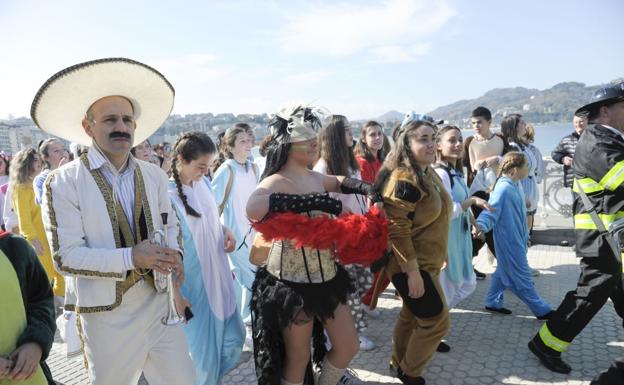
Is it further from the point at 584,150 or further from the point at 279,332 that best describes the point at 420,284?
the point at 584,150

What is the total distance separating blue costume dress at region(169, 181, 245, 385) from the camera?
129 inches

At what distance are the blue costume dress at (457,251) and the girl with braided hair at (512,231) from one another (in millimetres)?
199

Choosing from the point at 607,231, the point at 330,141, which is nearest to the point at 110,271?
the point at 330,141

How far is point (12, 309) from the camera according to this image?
1667 millimetres

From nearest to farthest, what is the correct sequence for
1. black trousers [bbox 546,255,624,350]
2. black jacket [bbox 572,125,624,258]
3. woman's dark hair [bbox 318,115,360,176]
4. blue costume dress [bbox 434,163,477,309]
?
black jacket [bbox 572,125,624,258] < black trousers [bbox 546,255,624,350] < woman's dark hair [bbox 318,115,360,176] < blue costume dress [bbox 434,163,477,309]

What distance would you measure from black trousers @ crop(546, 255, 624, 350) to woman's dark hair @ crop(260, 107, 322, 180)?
239 cm

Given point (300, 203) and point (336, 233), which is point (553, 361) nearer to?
point (336, 233)

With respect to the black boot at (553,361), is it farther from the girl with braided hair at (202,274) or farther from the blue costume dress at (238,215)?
the blue costume dress at (238,215)

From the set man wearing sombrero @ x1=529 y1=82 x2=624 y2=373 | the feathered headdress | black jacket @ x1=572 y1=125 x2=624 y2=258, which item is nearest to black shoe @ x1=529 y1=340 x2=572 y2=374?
man wearing sombrero @ x1=529 y1=82 x2=624 y2=373

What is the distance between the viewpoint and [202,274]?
11.0 ft

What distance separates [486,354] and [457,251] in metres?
1.04

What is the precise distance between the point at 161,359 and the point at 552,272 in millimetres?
5723

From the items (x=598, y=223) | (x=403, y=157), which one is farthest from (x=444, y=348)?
(x=403, y=157)

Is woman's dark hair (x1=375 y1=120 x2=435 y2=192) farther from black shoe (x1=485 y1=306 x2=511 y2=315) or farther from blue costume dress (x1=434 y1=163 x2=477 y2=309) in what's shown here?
black shoe (x1=485 y1=306 x2=511 y2=315)
